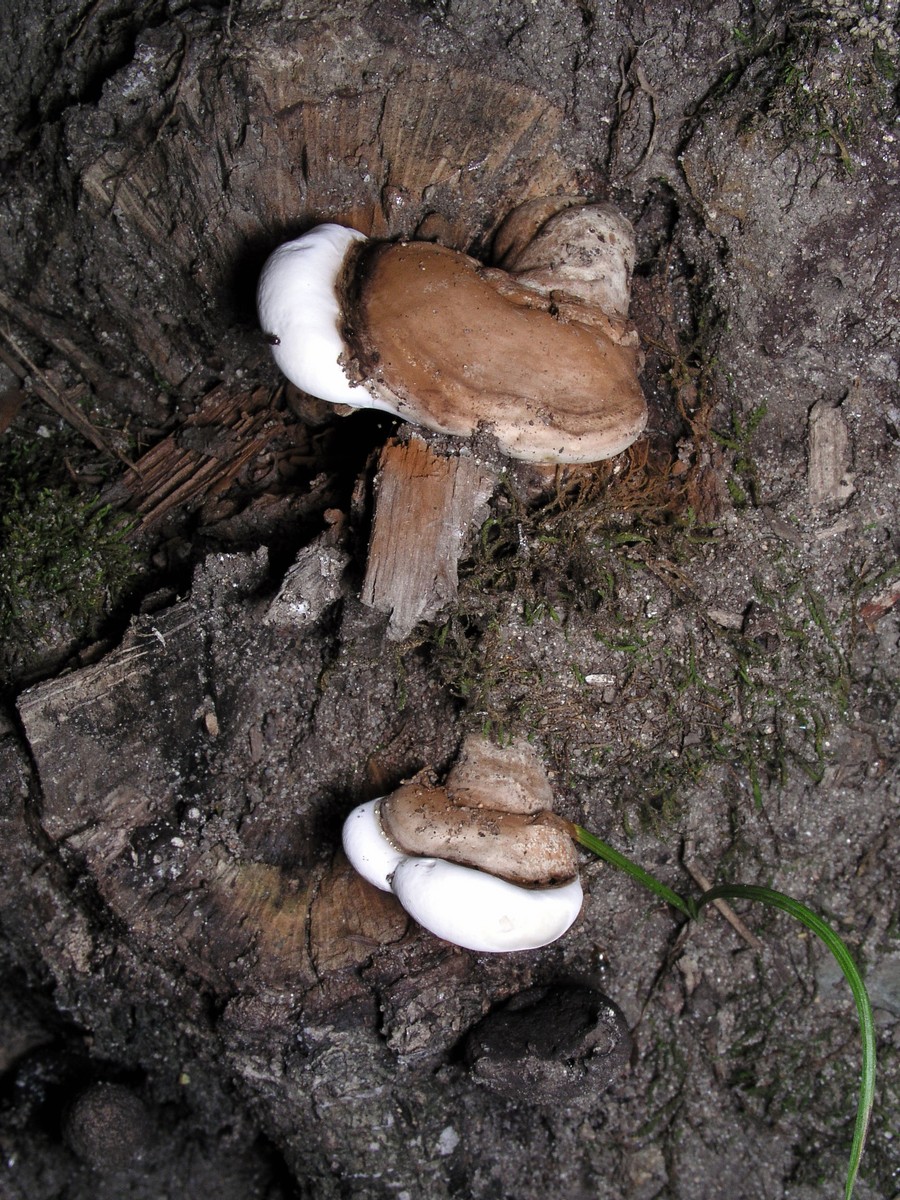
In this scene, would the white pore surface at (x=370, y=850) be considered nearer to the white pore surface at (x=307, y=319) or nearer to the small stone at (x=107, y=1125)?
the white pore surface at (x=307, y=319)

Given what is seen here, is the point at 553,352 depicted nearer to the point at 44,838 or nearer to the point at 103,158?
the point at 103,158

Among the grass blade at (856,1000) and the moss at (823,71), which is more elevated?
the moss at (823,71)

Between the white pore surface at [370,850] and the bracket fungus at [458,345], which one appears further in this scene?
the white pore surface at [370,850]

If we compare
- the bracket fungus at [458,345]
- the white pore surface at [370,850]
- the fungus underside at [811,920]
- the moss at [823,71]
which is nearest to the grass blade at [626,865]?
the fungus underside at [811,920]

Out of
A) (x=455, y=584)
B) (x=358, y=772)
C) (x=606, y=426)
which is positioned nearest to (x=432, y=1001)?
(x=358, y=772)

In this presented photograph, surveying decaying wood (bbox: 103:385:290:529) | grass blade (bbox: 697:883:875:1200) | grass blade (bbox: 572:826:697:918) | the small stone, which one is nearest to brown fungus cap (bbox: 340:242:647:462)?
decaying wood (bbox: 103:385:290:529)

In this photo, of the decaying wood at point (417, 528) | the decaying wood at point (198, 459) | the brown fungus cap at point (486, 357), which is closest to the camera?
the brown fungus cap at point (486, 357)
